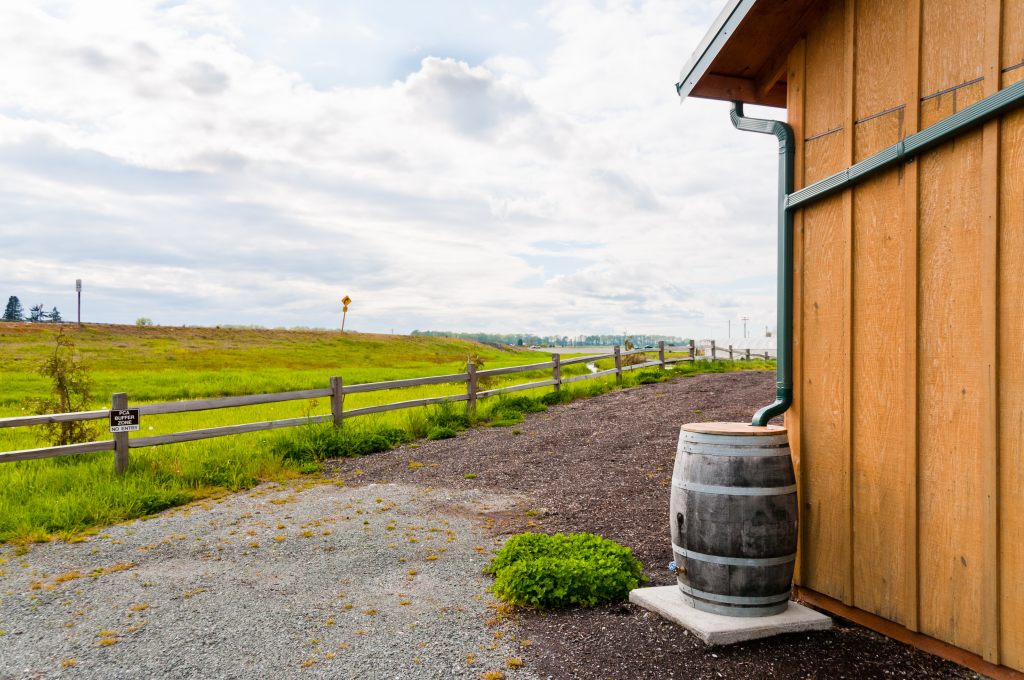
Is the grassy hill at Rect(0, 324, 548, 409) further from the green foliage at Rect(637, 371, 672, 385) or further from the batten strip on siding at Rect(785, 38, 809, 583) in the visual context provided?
the batten strip on siding at Rect(785, 38, 809, 583)

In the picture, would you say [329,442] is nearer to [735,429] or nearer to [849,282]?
[735,429]

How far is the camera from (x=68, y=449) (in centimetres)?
689

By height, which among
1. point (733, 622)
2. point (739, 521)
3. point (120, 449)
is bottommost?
point (733, 622)

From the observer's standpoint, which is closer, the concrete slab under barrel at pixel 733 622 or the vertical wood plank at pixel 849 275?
the concrete slab under barrel at pixel 733 622

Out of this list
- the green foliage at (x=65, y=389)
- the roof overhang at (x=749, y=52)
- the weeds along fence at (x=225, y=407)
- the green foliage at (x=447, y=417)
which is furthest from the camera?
the green foliage at (x=447, y=417)

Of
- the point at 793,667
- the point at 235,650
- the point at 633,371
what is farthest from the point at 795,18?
the point at 633,371

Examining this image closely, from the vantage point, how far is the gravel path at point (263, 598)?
3225 millimetres

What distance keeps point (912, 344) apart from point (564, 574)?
2326 millimetres

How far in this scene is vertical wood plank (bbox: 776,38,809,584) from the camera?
3.86 metres

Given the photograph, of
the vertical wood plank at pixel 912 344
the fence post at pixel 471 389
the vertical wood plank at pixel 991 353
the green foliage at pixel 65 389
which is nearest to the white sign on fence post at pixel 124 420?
the green foliage at pixel 65 389

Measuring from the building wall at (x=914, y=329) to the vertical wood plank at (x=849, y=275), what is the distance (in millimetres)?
11

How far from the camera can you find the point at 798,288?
396 cm

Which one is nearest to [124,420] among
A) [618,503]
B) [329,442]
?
[329,442]

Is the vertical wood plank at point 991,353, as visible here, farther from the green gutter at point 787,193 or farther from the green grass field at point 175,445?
the green grass field at point 175,445
